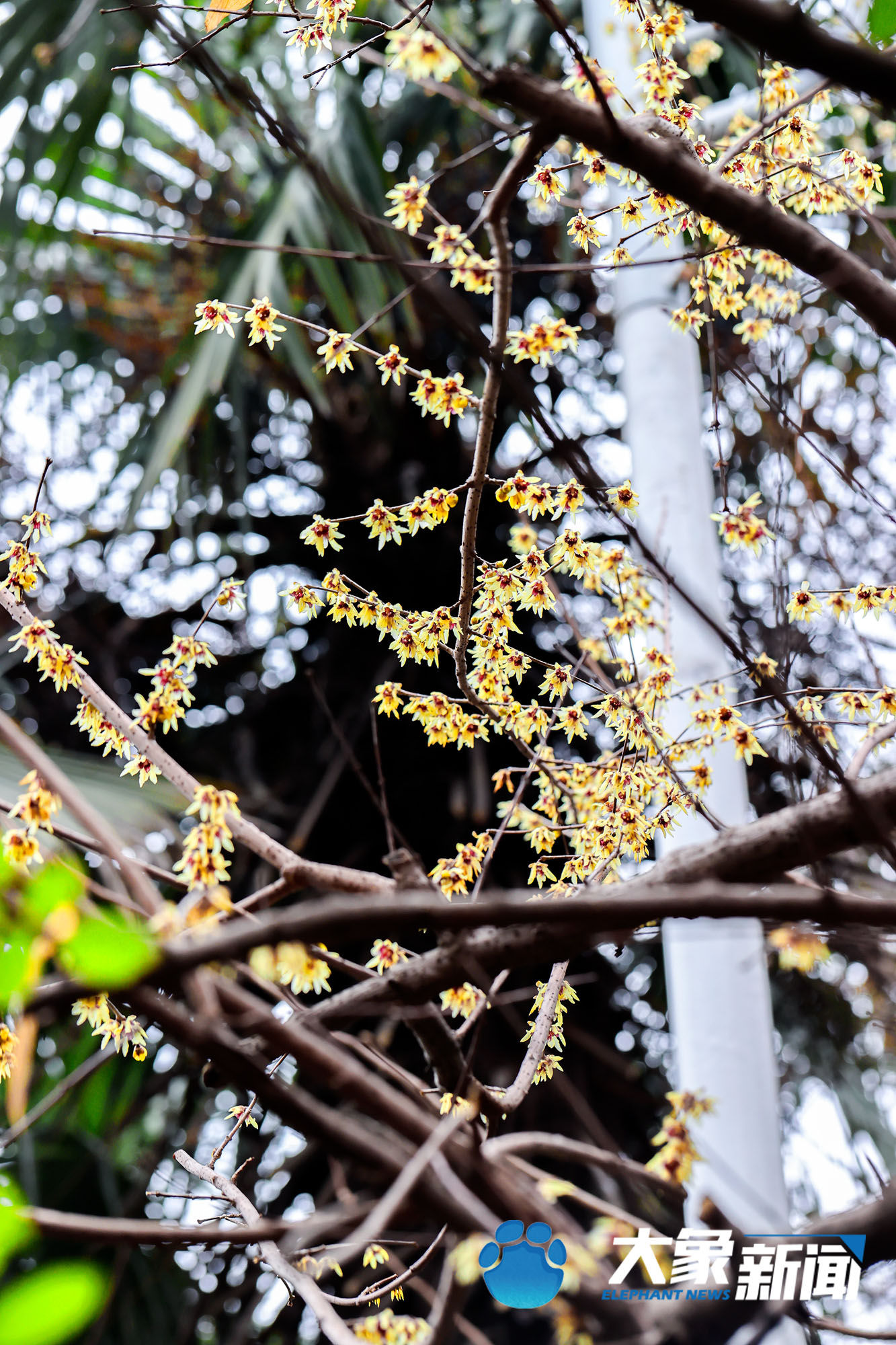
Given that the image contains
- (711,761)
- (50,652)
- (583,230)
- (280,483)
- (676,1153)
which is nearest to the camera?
(676,1153)

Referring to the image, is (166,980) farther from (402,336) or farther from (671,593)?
(402,336)

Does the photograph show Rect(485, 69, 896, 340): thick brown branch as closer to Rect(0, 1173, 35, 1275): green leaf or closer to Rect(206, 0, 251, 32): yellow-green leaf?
Rect(206, 0, 251, 32): yellow-green leaf

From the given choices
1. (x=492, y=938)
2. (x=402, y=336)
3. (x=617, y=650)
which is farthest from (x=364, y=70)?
(x=492, y=938)

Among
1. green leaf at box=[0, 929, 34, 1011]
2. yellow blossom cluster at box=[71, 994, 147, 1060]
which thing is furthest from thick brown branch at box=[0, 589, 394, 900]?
green leaf at box=[0, 929, 34, 1011]

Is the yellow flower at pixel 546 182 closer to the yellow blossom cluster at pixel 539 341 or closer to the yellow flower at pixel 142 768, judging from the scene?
the yellow blossom cluster at pixel 539 341

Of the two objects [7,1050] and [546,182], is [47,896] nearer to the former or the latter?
[7,1050]

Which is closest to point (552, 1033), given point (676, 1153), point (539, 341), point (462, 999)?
point (462, 999)

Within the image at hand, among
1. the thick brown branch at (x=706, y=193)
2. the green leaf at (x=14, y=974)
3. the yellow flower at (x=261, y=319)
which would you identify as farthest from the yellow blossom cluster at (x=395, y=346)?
the green leaf at (x=14, y=974)
